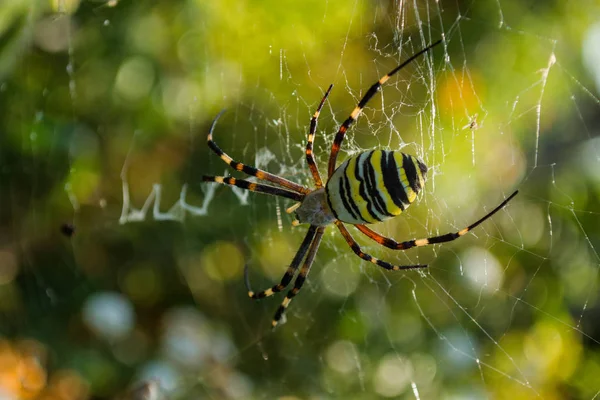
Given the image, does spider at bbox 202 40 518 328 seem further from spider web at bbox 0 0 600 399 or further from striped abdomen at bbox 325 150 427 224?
spider web at bbox 0 0 600 399

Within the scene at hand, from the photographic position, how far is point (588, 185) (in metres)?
2.35

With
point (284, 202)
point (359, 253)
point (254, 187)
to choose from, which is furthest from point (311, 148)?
point (284, 202)

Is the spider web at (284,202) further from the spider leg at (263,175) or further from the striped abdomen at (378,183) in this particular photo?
the striped abdomen at (378,183)

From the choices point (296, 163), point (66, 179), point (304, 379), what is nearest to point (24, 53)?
point (66, 179)

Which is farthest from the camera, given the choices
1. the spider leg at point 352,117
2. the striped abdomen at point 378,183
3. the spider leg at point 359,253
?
the spider leg at point 359,253

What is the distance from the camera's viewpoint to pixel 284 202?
292 centimetres

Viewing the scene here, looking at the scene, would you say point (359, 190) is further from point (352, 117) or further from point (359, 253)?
point (359, 253)

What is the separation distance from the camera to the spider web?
2279 mm

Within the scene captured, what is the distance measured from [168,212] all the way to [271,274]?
76 cm

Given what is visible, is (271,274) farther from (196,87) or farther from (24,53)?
(24,53)

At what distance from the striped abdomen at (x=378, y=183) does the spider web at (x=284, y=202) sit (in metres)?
0.54

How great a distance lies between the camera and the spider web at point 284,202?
228 centimetres

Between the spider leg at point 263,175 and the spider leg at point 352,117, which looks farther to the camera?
the spider leg at point 263,175

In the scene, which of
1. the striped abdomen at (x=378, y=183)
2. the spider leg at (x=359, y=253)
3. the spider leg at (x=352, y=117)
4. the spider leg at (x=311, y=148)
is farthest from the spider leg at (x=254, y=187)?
the striped abdomen at (x=378, y=183)
